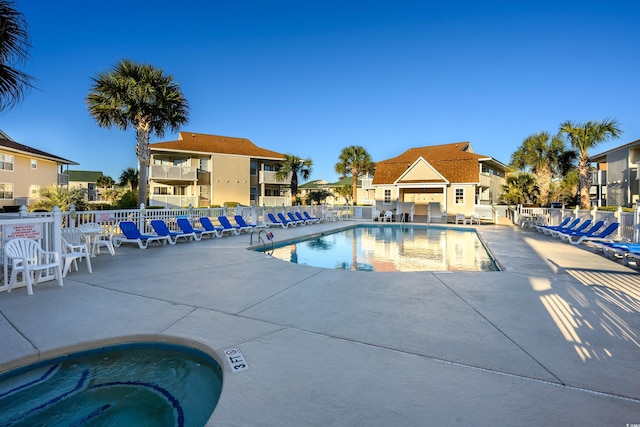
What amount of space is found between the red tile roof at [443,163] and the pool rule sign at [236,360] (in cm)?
2551

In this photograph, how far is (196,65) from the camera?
72.6 feet

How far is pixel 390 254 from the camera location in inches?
463

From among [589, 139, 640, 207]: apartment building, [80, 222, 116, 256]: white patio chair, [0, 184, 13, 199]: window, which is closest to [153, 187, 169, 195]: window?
[0, 184, 13, 199]: window

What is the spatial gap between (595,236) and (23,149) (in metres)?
35.4

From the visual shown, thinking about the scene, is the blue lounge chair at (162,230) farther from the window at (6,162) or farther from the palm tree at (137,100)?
the window at (6,162)

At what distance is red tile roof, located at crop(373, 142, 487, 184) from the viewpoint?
86.3ft

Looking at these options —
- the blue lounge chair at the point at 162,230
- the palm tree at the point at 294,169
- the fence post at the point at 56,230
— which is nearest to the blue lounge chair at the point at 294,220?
the blue lounge chair at the point at 162,230

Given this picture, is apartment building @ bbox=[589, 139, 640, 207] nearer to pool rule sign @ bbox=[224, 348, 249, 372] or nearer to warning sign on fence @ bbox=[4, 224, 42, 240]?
pool rule sign @ bbox=[224, 348, 249, 372]

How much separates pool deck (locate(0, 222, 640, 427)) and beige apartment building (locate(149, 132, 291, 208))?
2259 centimetres

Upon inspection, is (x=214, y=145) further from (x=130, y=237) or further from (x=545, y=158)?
(x=545, y=158)

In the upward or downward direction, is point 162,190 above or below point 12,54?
below

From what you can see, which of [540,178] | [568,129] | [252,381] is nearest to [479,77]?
[568,129]

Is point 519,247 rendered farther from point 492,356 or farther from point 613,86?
point 613,86

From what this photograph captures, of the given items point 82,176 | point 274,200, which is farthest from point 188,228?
point 82,176
